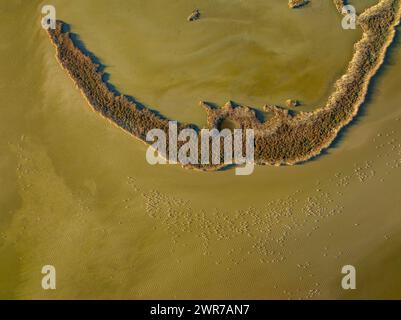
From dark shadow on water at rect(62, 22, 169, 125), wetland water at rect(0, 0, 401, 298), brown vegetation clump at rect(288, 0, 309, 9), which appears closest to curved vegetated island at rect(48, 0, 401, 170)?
dark shadow on water at rect(62, 22, 169, 125)

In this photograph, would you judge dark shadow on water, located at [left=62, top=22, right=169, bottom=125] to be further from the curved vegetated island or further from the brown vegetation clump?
the brown vegetation clump

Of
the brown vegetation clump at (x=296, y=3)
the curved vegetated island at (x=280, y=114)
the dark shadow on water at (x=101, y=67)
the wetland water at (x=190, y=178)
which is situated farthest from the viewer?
the brown vegetation clump at (x=296, y=3)

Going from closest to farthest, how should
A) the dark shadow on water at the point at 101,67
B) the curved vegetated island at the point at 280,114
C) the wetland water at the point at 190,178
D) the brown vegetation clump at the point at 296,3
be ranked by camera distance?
1. the wetland water at the point at 190,178
2. the curved vegetated island at the point at 280,114
3. the dark shadow on water at the point at 101,67
4. the brown vegetation clump at the point at 296,3

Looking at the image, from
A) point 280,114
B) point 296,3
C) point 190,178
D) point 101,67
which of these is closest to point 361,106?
point 280,114

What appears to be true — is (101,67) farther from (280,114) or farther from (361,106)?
(361,106)

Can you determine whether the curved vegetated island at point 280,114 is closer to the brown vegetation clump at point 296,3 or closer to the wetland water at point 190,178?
the wetland water at point 190,178

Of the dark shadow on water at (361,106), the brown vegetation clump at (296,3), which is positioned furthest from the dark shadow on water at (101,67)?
the brown vegetation clump at (296,3)

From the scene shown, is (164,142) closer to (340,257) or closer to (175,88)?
(175,88)
